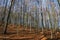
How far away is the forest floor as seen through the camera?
12.0 ft

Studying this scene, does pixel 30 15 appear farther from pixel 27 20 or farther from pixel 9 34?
pixel 9 34

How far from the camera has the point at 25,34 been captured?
3.73m

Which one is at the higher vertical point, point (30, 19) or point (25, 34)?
point (30, 19)

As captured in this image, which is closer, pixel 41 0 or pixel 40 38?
pixel 40 38

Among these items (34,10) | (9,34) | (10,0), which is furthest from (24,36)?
(10,0)

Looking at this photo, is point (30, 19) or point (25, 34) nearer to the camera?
point (25, 34)

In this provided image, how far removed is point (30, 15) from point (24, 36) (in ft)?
1.85

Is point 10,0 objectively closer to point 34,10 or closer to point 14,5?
point 14,5

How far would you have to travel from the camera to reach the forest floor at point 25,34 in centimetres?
367

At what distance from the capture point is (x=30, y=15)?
3.88 m

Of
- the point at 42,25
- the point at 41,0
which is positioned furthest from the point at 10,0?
the point at 42,25

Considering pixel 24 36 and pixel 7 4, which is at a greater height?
pixel 7 4

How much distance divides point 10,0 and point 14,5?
17 cm

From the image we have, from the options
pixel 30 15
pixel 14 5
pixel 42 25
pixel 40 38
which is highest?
pixel 14 5
